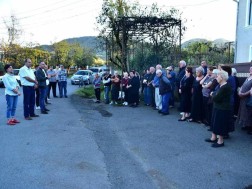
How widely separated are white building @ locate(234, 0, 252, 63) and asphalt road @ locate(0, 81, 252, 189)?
11.7 m

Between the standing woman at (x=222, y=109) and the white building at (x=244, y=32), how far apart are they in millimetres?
12955

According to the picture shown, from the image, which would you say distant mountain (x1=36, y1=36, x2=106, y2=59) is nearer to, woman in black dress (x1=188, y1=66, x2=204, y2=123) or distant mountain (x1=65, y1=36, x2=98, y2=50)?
distant mountain (x1=65, y1=36, x2=98, y2=50)

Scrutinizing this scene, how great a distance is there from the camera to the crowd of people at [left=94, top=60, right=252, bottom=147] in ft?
23.7

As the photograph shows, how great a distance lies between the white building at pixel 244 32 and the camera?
752 inches

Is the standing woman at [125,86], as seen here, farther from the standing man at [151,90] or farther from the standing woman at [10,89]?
the standing woman at [10,89]

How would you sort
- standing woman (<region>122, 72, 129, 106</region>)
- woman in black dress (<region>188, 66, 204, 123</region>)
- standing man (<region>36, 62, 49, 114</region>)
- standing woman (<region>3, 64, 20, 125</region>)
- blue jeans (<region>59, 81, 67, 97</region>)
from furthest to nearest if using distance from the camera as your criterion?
blue jeans (<region>59, 81, 67, 97</region>) < standing woman (<region>122, 72, 129, 106</region>) < standing man (<region>36, 62, 49, 114</region>) < woman in black dress (<region>188, 66, 204, 123</region>) < standing woman (<region>3, 64, 20, 125</region>)

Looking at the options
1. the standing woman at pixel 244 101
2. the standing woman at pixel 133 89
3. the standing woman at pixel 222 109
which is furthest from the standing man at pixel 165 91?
the standing woman at pixel 222 109

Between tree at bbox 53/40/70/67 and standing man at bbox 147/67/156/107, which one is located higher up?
tree at bbox 53/40/70/67

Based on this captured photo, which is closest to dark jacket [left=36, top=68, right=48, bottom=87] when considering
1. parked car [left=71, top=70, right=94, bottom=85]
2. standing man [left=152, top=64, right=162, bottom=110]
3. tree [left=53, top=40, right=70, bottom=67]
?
standing man [left=152, top=64, right=162, bottom=110]

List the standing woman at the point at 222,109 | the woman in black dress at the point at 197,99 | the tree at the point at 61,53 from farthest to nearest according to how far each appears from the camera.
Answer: the tree at the point at 61,53
the woman in black dress at the point at 197,99
the standing woman at the point at 222,109

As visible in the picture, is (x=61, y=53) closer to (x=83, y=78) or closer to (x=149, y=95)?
(x=83, y=78)

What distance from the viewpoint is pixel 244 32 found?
19.6 meters

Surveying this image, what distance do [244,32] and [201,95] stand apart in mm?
11824

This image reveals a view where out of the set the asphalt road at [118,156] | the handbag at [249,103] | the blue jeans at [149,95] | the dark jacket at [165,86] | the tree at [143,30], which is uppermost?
the tree at [143,30]
